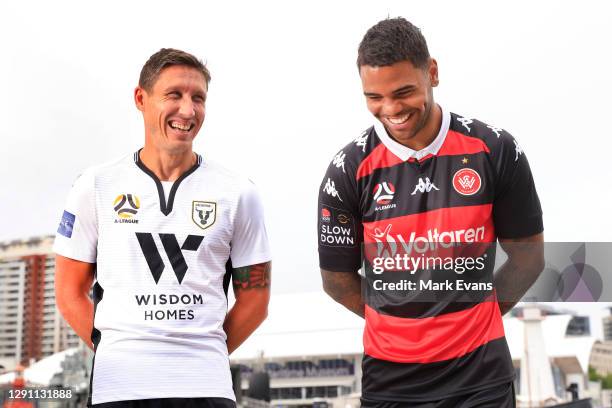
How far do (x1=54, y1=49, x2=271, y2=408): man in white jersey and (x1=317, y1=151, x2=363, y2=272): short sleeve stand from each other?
380 mm

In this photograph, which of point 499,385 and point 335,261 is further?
point 335,261

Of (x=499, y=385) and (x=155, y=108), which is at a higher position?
(x=155, y=108)

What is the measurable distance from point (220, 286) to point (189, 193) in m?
0.58

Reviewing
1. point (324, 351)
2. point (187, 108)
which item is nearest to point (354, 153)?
point (187, 108)

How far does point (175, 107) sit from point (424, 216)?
60.9 inches

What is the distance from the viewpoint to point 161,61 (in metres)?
4.54

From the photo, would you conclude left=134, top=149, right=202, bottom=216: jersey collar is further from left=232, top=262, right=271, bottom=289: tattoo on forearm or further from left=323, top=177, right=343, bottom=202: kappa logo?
left=323, top=177, right=343, bottom=202: kappa logo

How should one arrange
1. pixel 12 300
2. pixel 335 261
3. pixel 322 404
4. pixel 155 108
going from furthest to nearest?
pixel 322 404 → pixel 12 300 → pixel 335 261 → pixel 155 108

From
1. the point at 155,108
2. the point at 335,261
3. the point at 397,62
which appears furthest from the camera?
the point at 335,261

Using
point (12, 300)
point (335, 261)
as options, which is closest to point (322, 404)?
point (12, 300)

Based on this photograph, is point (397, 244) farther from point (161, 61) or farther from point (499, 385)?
point (161, 61)

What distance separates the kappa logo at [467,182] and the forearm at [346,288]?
2.86ft

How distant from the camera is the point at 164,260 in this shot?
4344mm

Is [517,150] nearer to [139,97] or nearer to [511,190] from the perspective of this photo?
[511,190]
